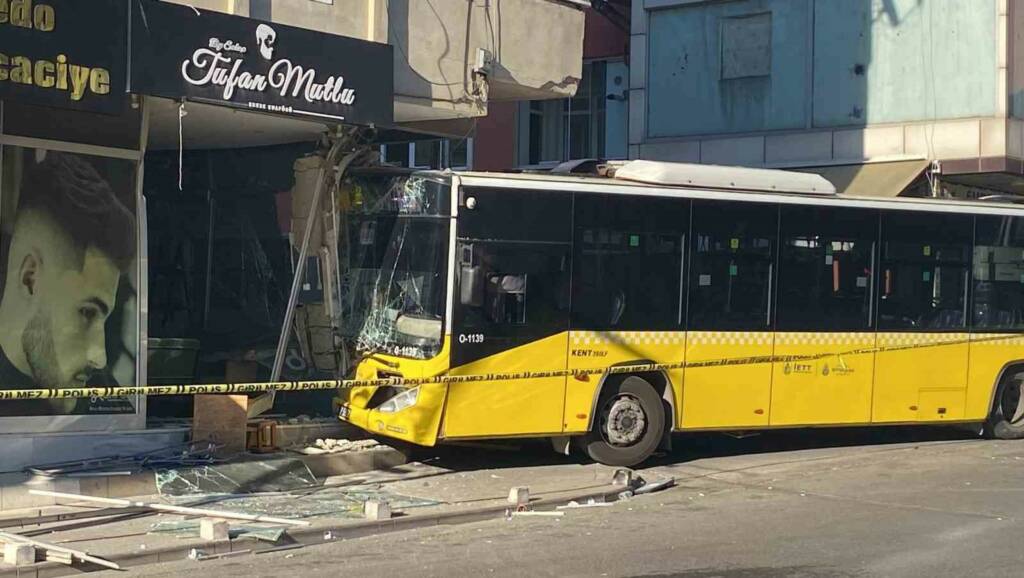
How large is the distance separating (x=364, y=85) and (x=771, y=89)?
13.2 meters

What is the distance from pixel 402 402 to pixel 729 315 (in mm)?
3945

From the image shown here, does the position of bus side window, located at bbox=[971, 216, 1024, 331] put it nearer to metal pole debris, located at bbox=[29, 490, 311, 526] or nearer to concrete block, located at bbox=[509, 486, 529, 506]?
concrete block, located at bbox=[509, 486, 529, 506]

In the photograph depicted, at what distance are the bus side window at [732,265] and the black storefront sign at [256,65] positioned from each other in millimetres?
3755

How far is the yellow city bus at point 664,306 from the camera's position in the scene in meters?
12.5

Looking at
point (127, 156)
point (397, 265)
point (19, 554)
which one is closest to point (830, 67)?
point (397, 265)

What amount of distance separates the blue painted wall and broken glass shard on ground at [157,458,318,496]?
1508 centimetres

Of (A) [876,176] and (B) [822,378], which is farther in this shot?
(A) [876,176]

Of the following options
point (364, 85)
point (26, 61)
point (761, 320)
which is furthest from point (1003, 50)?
point (26, 61)

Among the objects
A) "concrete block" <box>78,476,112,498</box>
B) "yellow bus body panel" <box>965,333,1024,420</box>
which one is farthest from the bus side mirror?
"yellow bus body panel" <box>965,333,1024,420</box>

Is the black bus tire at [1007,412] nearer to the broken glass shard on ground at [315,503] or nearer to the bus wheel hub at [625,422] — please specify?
the bus wheel hub at [625,422]

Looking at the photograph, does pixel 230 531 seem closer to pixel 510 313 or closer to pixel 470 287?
pixel 470 287

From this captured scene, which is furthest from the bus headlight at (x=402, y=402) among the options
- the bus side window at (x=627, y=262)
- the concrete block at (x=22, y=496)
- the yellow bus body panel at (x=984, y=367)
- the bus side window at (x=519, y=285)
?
the yellow bus body panel at (x=984, y=367)

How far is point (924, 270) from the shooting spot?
15305 mm

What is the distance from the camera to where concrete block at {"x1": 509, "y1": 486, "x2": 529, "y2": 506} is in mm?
11070
